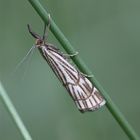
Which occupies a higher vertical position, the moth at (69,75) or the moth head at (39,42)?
the moth head at (39,42)

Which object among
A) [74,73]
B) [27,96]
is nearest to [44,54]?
[74,73]

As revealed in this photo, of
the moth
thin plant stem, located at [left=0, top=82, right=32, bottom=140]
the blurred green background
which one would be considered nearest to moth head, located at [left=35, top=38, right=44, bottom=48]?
the moth


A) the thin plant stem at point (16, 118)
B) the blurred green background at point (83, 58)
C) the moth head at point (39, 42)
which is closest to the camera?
the thin plant stem at point (16, 118)

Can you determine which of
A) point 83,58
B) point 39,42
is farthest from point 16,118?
point 83,58

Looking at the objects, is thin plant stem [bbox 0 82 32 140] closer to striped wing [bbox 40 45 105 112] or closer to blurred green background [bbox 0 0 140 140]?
striped wing [bbox 40 45 105 112]

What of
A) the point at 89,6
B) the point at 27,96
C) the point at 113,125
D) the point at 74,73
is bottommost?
the point at 113,125

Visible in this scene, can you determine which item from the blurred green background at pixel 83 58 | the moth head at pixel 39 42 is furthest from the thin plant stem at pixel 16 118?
the blurred green background at pixel 83 58

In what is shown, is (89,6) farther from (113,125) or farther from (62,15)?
→ (113,125)

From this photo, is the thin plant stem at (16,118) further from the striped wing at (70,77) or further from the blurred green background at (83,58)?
the blurred green background at (83,58)
